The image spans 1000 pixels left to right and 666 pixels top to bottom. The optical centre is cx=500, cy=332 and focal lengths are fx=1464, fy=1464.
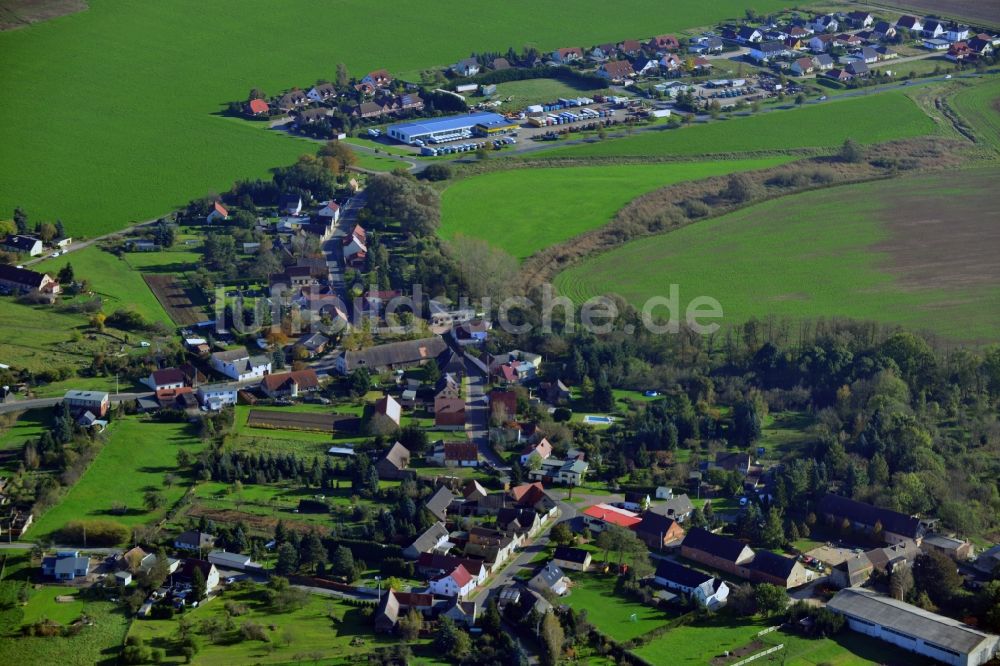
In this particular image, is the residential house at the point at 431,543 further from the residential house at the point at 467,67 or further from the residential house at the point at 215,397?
the residential house at the point at 467,67

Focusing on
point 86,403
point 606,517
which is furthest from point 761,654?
point 86,403

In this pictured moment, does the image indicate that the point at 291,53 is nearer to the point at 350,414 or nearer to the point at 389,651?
the point at 350,414

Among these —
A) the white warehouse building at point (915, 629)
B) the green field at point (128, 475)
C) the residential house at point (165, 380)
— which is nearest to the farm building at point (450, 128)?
the residential house at point (165, 380)

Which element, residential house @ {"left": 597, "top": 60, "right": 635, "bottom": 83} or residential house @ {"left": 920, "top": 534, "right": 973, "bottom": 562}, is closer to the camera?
residential house @ {"left": 920, "top": 534, "right": 973, "bottom": 562}

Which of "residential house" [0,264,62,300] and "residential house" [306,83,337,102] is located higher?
"residential house" [306,83,337,102]

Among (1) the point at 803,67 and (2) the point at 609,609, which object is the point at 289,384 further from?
(1) the point at 803,67

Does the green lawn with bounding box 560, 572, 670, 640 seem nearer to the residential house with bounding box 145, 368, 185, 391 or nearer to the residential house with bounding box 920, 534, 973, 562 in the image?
the residential house with bounding box 920, 534, 973, 562

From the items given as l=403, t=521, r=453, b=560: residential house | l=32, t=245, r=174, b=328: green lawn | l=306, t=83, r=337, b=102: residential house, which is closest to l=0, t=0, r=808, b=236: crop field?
l=306, t=83, r=337, b=102: residential house
